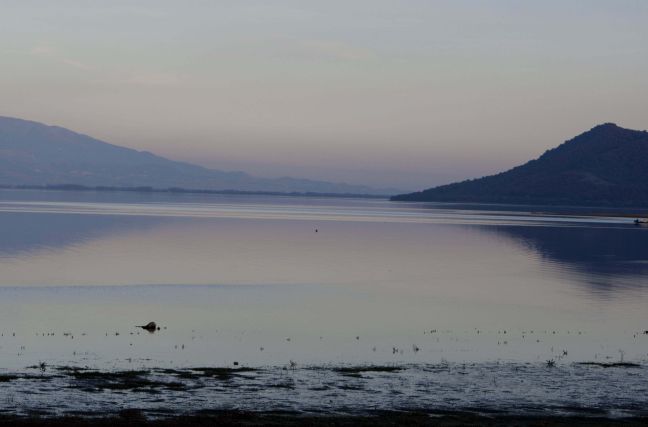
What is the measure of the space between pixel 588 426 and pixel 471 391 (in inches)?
200

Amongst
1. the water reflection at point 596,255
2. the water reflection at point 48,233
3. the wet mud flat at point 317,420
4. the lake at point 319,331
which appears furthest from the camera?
the water reflection at point 48,233

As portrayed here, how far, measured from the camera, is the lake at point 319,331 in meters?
27.1

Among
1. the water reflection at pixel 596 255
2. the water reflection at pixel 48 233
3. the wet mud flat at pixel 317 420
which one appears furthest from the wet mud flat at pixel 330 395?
the water reflection at pixel 48 233

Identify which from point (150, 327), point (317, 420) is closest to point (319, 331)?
point (150, 327)

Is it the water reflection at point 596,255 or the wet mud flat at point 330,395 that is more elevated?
the water reflection at point 596,255

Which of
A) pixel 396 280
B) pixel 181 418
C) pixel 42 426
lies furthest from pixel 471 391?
pixel 396 280

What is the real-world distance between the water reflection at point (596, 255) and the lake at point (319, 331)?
0.49 meters

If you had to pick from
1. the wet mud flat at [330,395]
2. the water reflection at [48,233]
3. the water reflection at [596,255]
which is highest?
the water reflection at [596,255]

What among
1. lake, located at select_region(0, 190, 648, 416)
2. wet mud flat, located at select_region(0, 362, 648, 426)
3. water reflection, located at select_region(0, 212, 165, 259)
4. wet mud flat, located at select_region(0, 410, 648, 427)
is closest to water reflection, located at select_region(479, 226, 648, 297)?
lake, located at select_region(0, 190, 648, 416)

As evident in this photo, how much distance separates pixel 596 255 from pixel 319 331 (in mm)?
62206

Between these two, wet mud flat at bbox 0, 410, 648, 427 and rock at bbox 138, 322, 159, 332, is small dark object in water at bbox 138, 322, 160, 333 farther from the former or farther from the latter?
wet mud flat at bbox 0, 410, 648, 427

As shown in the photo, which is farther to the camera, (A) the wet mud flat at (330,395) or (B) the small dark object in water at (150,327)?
(B) the small dark object in water at (150,327)

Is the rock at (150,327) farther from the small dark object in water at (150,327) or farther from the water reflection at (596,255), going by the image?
the water reflection at (596,255)

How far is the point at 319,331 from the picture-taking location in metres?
41.5
